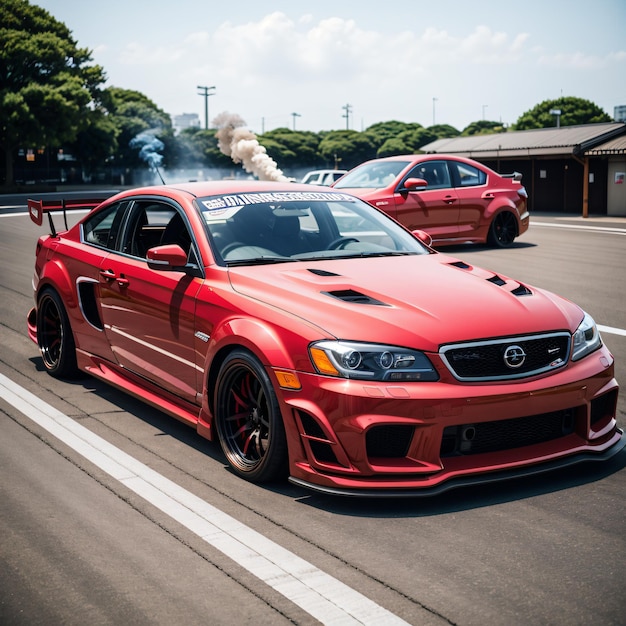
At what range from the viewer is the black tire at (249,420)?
461cm

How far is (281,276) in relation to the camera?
17.0 feet

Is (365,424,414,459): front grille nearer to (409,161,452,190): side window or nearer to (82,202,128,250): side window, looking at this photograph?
(82,202,128,250): side window

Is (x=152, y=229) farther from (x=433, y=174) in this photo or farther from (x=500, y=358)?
(x=433, y=174)

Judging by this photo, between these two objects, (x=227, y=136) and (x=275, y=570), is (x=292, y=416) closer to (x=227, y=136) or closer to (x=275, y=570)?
(x=275, y=570)

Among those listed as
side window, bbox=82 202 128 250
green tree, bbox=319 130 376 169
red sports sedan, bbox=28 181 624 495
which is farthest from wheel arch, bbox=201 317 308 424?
green tree, bbox=319 130 376 169

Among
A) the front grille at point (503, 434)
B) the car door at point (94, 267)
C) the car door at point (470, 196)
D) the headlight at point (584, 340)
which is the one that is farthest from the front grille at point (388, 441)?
the car door at point (470, 196)

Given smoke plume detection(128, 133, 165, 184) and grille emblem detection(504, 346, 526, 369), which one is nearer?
grille emblem detection(504, 346, 526, 369)

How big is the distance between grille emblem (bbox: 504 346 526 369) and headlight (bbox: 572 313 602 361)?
1.30ft

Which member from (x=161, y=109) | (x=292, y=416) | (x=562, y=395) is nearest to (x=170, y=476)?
(x=292, y=416)

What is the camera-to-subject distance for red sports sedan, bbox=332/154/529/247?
15625 millimetres

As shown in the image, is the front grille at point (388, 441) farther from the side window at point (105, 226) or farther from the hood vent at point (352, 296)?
the side window at point (105, 226)

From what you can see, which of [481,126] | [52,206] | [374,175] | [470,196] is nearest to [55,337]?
[52,206]

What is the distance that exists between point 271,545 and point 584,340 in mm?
2022

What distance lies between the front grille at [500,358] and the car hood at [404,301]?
45mm
